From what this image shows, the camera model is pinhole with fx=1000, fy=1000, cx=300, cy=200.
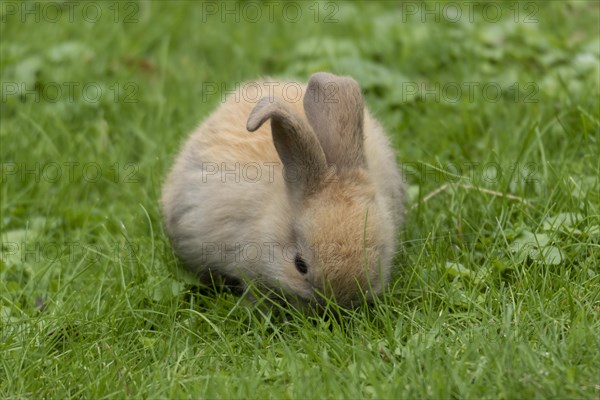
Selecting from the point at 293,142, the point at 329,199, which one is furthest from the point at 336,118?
the point at 329,199

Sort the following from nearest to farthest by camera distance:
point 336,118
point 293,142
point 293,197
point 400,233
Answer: point 293,142, point 293,197, point 336,118, point 400,233

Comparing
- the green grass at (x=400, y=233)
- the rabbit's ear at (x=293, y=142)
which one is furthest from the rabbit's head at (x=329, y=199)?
the green grass at (x=400, y=233)

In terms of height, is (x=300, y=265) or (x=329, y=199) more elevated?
A: (x=329, y=199)

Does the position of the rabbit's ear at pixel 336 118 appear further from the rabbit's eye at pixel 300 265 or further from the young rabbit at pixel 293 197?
the rabbit's eye at pixel 300 265

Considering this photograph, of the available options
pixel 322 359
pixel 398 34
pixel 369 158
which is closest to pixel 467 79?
pixel 398 34

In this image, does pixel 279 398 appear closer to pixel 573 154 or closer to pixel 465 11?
pixel 573 154

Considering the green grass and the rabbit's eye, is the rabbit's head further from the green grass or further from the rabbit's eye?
the green grass

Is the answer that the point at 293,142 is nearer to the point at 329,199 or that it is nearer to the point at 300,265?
the point at 329,199
